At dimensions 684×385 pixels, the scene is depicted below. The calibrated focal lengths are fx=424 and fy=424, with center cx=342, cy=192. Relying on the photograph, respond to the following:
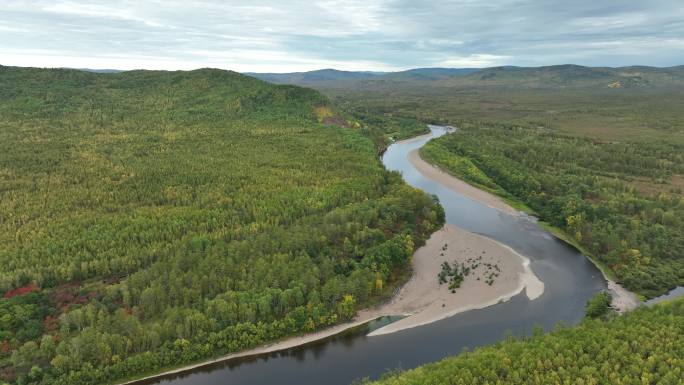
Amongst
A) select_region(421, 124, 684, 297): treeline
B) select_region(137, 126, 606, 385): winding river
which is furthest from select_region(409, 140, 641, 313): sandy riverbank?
select_region(137, 126, 606, 385): winding river

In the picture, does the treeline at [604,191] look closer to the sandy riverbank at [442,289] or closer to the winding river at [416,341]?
the winding river at [416,341]

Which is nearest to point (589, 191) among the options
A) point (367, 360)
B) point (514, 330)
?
point (514, 330)

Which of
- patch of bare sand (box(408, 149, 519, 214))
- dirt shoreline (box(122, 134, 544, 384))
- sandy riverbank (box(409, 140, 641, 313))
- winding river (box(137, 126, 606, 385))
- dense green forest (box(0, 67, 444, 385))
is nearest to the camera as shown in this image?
winding river (box(137, 126, 606, 385))

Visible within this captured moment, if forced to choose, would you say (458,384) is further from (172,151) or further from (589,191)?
(172,151)

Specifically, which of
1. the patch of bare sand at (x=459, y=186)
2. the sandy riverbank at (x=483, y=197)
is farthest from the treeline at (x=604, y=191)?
the patch of bare sand at (x=459, y=186)

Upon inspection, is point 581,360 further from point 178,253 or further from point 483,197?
point 483,197

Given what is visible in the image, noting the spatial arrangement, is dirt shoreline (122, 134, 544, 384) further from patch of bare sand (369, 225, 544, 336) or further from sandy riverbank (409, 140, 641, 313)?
sandy riverbank (409, 140, 641, 313)
